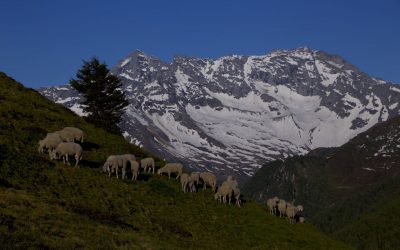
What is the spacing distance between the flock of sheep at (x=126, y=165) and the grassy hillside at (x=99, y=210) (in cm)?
110

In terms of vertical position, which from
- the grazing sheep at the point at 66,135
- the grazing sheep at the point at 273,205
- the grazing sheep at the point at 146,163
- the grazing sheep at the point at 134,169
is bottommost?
the grazing sheep at the point at 273,205

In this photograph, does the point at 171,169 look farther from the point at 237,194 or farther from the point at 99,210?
the point at 99,210

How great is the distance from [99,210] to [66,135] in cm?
1616

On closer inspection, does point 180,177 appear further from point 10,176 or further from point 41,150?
point 10,176

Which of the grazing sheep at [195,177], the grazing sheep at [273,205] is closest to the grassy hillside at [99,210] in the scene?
the grazing sheep at [195,177]

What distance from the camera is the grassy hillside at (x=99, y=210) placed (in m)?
35.1

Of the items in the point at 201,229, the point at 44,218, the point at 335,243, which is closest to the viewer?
the point at 44,218

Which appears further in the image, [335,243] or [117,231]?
[335,243]

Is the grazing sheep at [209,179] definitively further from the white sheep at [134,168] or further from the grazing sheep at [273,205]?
the white sheep at [134,168]

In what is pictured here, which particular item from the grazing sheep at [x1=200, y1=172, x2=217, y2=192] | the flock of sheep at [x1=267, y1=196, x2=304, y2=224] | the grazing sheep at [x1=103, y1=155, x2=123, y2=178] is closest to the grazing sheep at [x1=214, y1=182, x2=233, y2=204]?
the grazing sheep at [x1=200, y1=172, x2=217, y2=192]

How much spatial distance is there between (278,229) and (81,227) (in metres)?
24.0

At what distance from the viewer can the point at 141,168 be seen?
6238cm

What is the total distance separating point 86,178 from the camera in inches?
1956

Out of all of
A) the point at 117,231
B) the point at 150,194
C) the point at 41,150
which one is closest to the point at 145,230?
the point at 117,231
